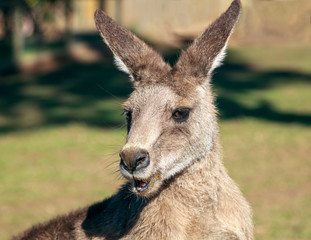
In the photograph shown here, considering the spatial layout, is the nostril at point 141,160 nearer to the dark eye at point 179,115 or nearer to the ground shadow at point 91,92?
the dark eye at point 179,115

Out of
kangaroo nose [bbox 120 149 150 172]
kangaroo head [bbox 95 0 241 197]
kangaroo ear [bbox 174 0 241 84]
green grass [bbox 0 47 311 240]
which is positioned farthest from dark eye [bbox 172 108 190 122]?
green grass [bbox 0 47 311 240]

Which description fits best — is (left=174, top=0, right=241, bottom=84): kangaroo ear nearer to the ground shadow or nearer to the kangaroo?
the kangaroo

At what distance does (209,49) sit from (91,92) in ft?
43.6

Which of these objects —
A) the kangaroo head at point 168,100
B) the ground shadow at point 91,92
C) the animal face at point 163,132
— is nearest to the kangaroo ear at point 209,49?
the kangaroo head at point 168,100

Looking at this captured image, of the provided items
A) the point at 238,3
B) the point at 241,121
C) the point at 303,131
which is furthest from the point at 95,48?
the point at 238,3

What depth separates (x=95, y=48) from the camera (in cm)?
2298

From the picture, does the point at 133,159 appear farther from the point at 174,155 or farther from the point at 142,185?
the point at 174,155

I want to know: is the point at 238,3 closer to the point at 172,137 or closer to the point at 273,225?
the point at 172,137

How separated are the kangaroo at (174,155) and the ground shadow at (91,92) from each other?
24.4 feet

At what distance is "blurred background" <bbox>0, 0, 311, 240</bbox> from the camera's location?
9578 mm

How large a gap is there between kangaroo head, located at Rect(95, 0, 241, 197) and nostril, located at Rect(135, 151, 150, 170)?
0.08ft

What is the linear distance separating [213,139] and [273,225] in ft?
Result: 11.9

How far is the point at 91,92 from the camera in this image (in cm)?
1789

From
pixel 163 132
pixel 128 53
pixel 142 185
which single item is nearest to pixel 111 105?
pixel 128 53
